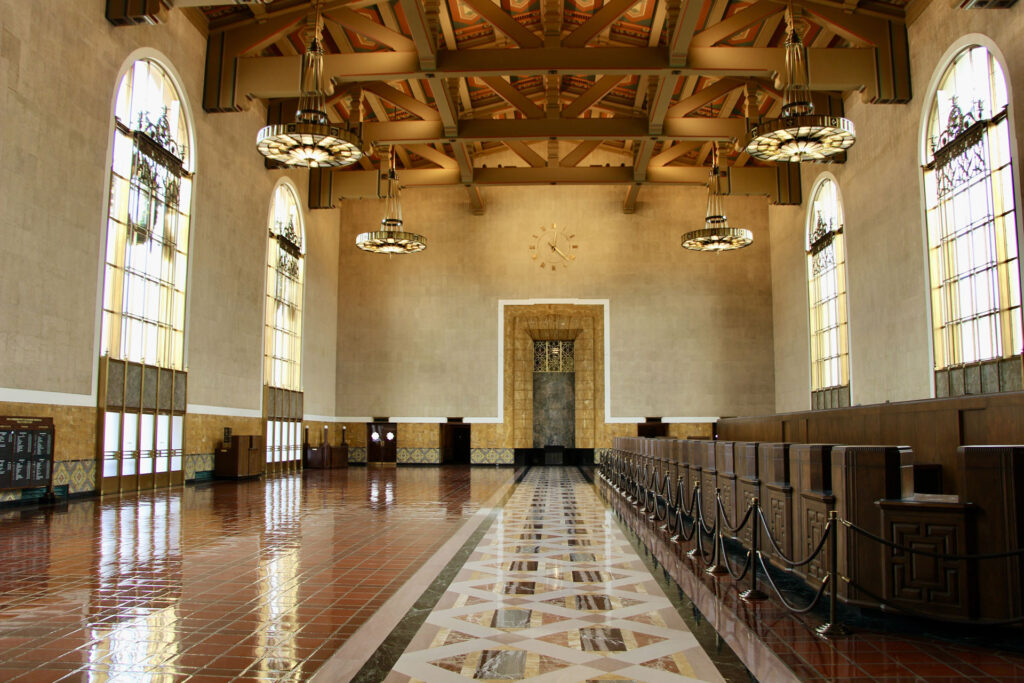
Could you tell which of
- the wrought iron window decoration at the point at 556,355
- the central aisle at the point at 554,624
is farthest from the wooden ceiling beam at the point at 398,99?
the central aisle at the point at 554,624

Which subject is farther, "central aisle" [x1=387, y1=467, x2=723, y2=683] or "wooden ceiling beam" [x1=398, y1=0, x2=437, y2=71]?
"wooden ceiling beam" [x1=398, y1=0, x2=437, y2=71]

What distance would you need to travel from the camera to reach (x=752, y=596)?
468 cm

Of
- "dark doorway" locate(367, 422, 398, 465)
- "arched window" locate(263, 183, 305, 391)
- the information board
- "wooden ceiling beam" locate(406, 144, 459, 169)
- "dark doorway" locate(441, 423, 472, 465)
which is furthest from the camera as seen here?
"dark doorway" locate(441, 423, 472, 465)

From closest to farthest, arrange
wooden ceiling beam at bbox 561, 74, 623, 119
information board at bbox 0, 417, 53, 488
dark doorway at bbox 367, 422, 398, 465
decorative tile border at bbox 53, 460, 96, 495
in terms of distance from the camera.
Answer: information board at bbox 0, 417, 53, 488, decorative tile border at bbox 53, 460, 96, 495, wooden ceiling beam at bbox 561, 74, 623, 119, dark doorway at bbox 367, 422, 398, 465

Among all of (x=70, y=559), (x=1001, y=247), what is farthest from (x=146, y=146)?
(x=1001, y=247)

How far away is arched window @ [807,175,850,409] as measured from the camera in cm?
1959

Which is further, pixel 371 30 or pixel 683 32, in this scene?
pixel 371 30

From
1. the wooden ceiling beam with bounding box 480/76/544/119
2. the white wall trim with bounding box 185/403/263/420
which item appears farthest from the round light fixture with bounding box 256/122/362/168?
the wooden ceiling beam with bounding box 480/76/544/119

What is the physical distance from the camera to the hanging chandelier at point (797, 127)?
12297 millimetres

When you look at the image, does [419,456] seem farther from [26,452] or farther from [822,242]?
[26,452]

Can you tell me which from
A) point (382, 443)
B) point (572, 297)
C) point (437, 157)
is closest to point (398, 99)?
point (437, 157)

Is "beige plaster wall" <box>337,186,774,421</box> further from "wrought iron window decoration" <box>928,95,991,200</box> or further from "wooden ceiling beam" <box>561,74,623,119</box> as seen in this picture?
"wrought iron window decoration" <box>928,95,991,200</box>

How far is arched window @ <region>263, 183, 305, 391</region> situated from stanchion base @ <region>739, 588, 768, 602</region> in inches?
663

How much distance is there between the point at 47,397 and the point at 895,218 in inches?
647
